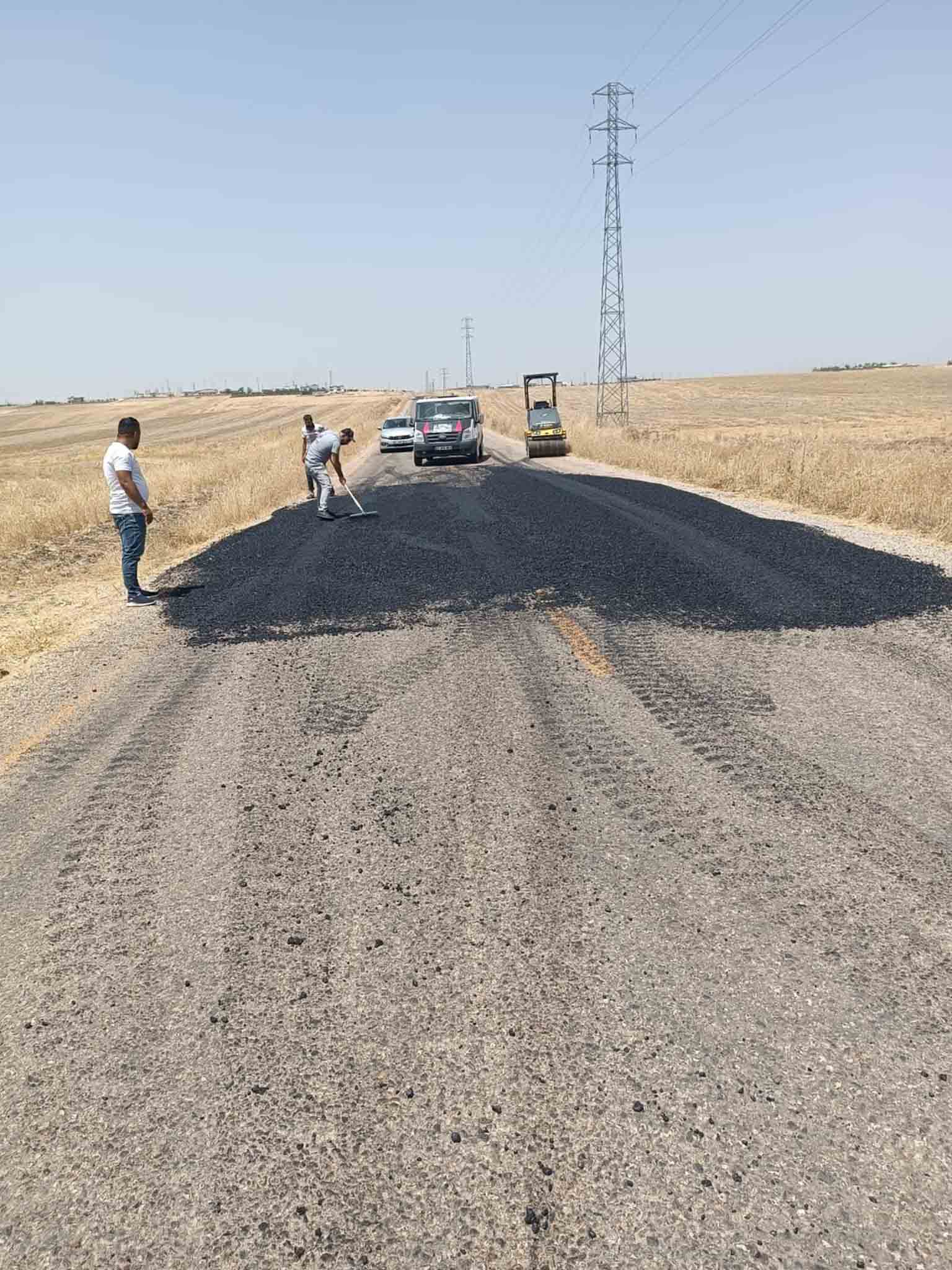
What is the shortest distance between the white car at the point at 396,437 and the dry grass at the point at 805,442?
7.83m

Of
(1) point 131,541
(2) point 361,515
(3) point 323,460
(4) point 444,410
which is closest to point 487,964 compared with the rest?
(1) point 131,541

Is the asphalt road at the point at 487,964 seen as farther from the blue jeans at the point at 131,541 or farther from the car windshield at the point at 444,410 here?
the car windshield at the point at 444,410

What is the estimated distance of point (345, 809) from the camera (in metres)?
3.97

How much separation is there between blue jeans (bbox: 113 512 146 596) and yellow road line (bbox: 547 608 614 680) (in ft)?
16.3

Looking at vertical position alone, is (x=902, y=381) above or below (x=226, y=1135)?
above

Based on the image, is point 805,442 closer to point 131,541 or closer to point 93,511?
point 93,511

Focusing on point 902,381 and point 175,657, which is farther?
point 902,381

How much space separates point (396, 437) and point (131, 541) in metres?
28.4

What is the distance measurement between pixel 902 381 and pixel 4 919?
97.1m

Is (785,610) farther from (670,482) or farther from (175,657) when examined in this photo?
(670,482)

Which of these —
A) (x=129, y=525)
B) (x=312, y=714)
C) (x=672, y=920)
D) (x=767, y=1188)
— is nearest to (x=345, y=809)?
(x=312, y=714)

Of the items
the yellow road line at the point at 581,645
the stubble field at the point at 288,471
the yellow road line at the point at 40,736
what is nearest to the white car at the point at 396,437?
the stubble field at the point at 288,471

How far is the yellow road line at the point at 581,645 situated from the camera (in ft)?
19.4

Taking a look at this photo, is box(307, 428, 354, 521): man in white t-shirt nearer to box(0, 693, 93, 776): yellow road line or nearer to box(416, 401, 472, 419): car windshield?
box(0, 693, 93, 776): yellow road line
